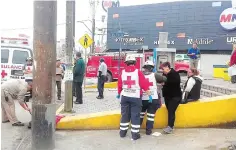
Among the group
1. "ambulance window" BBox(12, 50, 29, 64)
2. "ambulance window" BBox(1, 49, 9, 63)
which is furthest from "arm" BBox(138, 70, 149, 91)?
"ambulance window" BBox(1, 49, 9, 63)

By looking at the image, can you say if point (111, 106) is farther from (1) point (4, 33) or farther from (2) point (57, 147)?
(1) point (4, 33)

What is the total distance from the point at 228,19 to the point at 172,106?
22.5 metres

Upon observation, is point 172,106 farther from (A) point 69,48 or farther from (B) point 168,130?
(A) point 69,48

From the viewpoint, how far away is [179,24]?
29.7 m

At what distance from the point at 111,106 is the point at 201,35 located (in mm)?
20875

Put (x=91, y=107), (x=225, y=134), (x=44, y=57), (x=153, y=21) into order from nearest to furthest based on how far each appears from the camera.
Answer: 1. (x=44, y=57)
2. (x=225, y=134)
3. (x=91, y=107)
4. (x=153, y=21)

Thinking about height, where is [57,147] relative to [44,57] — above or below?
below

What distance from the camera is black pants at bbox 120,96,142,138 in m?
6.18

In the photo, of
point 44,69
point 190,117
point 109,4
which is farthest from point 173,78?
point 109,4

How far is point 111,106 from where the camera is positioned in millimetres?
9906

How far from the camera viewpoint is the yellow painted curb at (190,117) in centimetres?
691

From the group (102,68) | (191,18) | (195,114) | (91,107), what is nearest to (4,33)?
(102,68)

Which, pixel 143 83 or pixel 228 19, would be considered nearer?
pixel 143 83

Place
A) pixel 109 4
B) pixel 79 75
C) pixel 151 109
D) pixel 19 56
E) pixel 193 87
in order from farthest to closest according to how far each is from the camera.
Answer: pixel 109 4 → pixel 19 56 → pixel 79 75 → pixel 193 87 → pixel 151 109
